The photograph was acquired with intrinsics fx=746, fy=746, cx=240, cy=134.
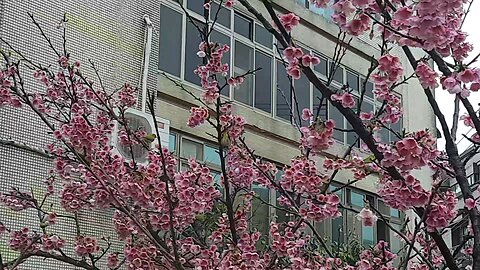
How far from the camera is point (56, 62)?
6004mm

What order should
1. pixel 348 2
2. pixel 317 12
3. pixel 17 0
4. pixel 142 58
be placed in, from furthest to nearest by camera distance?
pixel 317 12 → pixel 142 58 → pixel 17 0 → pixel 348 2

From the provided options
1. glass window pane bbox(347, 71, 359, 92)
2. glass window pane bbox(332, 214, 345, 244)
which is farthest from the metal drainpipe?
glass window pane bbox(347, 71, 359, 92)

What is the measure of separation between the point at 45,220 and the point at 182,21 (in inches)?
127

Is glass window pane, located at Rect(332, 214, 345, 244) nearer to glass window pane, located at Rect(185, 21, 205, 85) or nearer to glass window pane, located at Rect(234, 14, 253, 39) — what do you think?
glass window pane, located at Rect(234, 14, 253, 39)

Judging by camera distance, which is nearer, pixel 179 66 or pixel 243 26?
pixel 179 66

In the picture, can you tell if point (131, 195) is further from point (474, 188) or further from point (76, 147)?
point (474, 188)

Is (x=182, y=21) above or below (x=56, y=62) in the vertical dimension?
above

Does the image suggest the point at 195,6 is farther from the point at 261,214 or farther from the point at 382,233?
the point at 382,233

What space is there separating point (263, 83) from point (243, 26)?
0.71 m

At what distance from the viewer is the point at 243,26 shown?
8523 millimetres

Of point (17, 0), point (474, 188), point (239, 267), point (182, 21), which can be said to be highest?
point (182, 21)

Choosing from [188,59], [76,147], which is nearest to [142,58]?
[188,59]

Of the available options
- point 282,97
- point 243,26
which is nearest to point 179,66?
point 243,26

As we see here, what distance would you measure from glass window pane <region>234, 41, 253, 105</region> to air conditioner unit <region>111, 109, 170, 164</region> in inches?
69.6
